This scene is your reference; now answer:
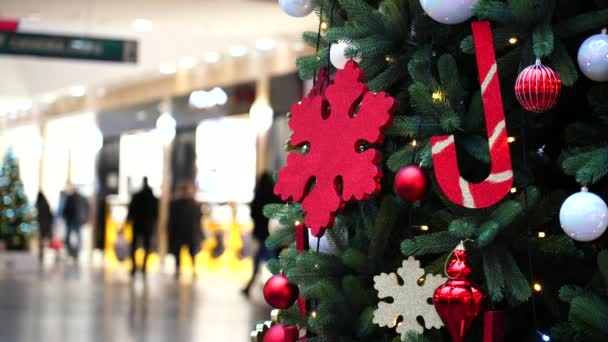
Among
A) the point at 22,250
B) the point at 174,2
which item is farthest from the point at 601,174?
the point at 22,250

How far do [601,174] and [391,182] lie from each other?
2.44ft

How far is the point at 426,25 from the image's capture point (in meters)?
2.66

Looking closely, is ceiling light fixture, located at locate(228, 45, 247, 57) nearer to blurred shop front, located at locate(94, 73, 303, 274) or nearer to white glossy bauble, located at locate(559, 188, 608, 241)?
blurred shop front, located at locate(94, 73, 303, 274)

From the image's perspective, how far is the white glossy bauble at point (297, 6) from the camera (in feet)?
10.2

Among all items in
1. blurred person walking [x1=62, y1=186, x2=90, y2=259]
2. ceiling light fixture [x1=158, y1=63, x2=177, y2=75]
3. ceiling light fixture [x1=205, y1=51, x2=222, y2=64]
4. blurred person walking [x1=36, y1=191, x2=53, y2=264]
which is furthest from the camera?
blurred person walking [x1=62, y1=186, x2=90, y2=259]

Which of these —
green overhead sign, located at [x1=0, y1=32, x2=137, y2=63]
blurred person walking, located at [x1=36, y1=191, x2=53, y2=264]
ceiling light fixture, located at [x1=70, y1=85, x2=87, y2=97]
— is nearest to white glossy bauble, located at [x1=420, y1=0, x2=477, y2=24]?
green overhead sign, located at [x1=0, y1=32, x2=137, y2=63]

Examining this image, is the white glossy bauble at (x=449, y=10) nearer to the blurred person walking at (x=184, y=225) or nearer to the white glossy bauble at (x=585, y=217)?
the white glossy bauble at (x=585, y=217)

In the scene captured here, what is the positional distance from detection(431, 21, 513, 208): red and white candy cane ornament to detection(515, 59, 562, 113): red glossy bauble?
87 mm

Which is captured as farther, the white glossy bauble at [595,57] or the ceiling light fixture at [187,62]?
the ceiling light fixture at [187,62]

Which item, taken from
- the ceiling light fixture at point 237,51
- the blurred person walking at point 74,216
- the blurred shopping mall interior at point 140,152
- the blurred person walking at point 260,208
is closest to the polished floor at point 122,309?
the blurred shopping mall interior at point 140,152

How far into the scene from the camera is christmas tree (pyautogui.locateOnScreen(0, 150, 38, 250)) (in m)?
17.6

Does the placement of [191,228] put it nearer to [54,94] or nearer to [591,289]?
[54,94]

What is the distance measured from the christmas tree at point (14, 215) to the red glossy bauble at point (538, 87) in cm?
1635

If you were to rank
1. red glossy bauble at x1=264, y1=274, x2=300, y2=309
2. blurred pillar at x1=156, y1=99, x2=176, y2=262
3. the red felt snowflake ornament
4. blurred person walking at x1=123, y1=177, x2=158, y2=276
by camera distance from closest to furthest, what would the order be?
the red felt snowflake ornament
red glossy bauble at x1=264, y1=274, x2=300, y2=309
blurred person walking at x1=123, y1=177, x2=158, y2=276
blurred pillar at x1=156, y1=99, x2=176, y2=262
